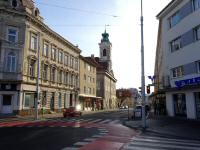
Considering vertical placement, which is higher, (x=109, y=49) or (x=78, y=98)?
(x=109, y=49)

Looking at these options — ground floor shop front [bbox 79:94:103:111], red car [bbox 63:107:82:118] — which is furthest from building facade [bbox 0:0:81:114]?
ground floor shop front [bbox 79:94:103:111]

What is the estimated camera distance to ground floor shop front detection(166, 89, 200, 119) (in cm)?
2477

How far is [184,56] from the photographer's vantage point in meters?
26.5

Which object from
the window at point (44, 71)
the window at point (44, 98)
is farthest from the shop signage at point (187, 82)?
the window at point (44, 71)

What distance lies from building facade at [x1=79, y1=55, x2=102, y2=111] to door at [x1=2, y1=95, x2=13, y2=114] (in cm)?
2427

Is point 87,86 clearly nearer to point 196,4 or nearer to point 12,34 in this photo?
point 12,34

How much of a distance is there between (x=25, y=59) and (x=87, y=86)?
98.1 feet

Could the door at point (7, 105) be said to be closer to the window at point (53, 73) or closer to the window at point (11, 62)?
the window at point (11, 62)

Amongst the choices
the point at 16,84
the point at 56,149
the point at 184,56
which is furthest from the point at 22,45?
the point at 56,149

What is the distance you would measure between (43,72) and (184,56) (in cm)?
2225

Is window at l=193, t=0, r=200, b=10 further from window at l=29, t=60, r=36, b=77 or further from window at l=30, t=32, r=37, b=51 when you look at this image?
window at l=29, t=60, r=36, b=77

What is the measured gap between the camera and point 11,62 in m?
34.7

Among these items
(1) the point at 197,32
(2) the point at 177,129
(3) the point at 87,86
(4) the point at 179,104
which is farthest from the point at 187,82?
(3) the point at 87,86

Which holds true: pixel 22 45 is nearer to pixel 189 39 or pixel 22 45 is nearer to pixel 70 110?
pixel 70 110
